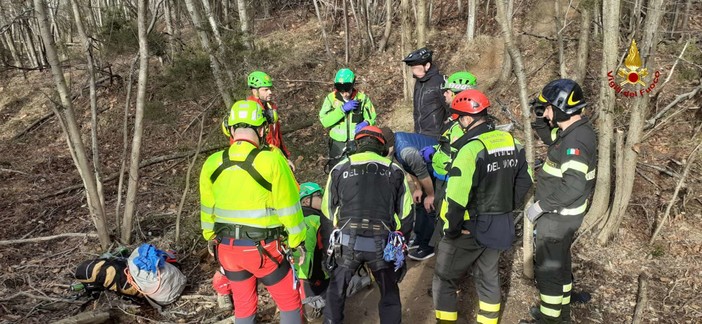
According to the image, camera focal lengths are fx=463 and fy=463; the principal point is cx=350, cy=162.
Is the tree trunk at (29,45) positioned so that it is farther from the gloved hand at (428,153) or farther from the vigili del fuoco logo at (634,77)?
the vigili del fuoco logo at (634,77)

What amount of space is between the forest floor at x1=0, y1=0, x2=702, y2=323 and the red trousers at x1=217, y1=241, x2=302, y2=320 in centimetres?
108

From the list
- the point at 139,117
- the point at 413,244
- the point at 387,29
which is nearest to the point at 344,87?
the point at 413,244

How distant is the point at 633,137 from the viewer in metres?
5.15

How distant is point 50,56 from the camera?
17.7 ft

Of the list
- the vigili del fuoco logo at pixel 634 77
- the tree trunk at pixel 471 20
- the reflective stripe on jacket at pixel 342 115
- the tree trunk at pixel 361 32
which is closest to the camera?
the vigili del fuoco logo at pixel 634 77

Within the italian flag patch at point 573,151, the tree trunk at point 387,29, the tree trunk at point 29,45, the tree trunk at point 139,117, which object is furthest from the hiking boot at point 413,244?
the tree trunk at point 29,45

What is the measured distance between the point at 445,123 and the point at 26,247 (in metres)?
6.46

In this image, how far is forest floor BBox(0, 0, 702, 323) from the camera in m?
5.01

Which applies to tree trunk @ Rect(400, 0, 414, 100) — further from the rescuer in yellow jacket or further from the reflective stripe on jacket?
the rescuer in yellow jacket

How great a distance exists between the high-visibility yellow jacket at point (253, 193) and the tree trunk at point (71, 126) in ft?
9.46

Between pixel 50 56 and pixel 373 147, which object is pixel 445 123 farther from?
pixel 50 56

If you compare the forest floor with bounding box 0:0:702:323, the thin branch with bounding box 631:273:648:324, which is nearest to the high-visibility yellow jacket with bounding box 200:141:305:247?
the forest floor with bounding box 0:0:702:323

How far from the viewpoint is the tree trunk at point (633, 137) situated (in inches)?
192

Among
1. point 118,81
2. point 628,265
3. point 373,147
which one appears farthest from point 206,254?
point 118,81
